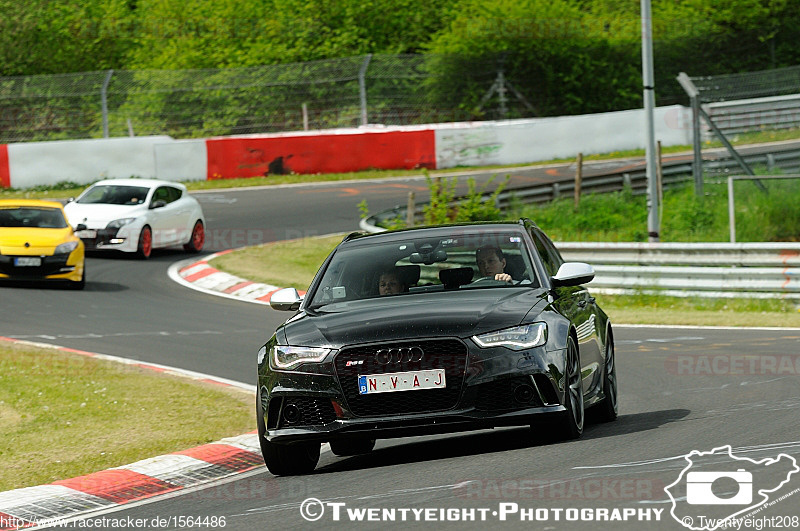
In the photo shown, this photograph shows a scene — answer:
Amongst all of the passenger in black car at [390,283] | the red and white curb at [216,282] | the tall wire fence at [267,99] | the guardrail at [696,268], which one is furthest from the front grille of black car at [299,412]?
the tall wire fence at [267,99]

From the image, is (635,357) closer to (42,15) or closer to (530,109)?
(530,109)

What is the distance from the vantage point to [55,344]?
1609cm

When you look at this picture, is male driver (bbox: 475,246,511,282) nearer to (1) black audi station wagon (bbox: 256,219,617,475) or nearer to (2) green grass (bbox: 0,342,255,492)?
(1) black audi station wagon (bbox: 256,219,617,475)

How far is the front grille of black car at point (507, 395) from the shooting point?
7.81 metres

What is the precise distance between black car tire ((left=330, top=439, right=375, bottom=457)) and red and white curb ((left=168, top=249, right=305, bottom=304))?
1147 centimetres

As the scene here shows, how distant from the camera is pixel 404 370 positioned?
7.82m

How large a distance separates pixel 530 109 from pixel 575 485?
38886mm

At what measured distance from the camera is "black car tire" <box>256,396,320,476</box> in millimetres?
8297

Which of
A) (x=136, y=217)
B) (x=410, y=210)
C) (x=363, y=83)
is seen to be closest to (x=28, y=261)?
(x=136, y=217)

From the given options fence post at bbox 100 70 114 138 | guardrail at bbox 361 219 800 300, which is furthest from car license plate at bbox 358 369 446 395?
fence post at bbox 100 70 114 138

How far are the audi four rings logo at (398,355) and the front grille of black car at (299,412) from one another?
1.35 ft

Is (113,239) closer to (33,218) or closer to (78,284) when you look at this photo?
(33,218)

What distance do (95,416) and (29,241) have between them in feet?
35.6

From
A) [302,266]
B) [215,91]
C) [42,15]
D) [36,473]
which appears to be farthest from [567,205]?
[42,15]
